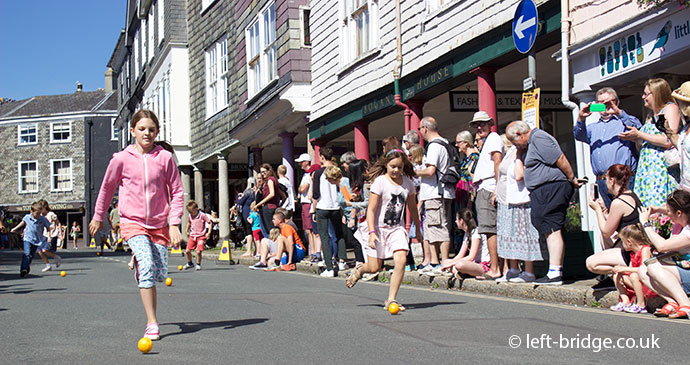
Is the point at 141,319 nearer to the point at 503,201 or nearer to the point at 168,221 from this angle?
the point at 168,221

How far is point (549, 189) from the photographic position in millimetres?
8852

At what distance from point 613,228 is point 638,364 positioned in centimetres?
324

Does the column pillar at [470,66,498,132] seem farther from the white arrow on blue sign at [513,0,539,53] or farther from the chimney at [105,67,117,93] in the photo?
the chimney at [105,67,117,93]

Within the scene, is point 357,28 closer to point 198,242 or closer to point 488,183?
point 198,242

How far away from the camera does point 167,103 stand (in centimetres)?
3116

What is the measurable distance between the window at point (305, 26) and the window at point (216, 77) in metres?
6.68

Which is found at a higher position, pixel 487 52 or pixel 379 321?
pixel 487 52

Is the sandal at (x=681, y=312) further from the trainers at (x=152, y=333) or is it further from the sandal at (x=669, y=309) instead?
the trainers at (x=152, y=333)

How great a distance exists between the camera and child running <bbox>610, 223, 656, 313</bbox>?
23.3ft

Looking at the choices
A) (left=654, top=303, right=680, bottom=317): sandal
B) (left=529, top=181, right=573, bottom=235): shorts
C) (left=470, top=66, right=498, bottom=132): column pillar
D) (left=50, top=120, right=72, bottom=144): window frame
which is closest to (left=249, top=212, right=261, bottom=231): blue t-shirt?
(left=470, top=66, right=498, bottom=132): column pillar

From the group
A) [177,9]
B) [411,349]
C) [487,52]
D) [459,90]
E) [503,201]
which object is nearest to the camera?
[411,349]

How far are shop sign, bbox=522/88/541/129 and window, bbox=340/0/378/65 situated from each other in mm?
7138

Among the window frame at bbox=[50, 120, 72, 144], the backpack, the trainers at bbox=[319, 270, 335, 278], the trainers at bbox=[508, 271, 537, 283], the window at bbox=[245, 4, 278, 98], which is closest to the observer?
the trainers at bbox=[508, 271, 537, 283]

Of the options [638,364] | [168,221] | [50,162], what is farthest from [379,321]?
[50,162]
